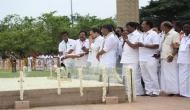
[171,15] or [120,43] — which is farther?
[171,15]

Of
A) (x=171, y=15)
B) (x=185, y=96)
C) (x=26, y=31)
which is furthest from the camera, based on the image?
(x=26, y=31)

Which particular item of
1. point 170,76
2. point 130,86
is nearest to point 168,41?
point 170,76

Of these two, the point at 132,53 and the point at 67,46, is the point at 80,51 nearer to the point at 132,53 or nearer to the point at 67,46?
the point at 67,46

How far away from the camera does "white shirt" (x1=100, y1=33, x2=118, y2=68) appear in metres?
12.4

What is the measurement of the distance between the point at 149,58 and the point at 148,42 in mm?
403

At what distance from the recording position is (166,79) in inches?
480

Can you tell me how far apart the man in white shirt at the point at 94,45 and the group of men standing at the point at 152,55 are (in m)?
0.15

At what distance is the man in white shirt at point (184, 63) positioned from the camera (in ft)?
37.8

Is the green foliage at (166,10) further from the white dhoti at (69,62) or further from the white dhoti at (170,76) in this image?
the white dhoti at (170,76)

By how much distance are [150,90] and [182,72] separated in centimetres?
87

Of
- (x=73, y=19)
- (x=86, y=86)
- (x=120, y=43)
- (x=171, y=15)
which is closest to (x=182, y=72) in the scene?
(x=120, y=43)

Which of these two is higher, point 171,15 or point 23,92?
point 171,15

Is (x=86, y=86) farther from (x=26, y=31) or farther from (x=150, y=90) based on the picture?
(x=26, y=31)

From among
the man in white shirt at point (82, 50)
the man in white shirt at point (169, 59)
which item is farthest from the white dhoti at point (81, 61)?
the man in white shirt at point (169, 59)
